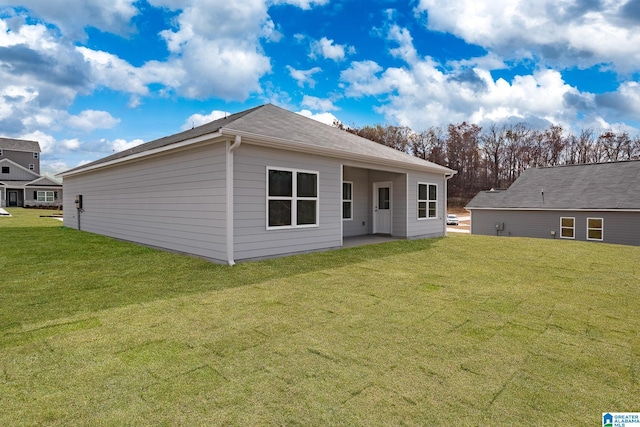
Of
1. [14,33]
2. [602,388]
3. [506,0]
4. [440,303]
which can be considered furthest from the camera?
[14,33]

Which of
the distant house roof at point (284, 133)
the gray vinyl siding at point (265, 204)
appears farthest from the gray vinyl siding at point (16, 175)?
the gray vinyl siding at point (265, 204)

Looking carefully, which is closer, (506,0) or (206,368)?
(206,368)

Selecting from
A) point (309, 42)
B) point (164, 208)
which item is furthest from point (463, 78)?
point (164, 208)

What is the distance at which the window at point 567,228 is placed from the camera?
18.9 m

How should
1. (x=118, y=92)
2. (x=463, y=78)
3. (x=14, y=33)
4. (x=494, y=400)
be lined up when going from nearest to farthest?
(x=494, y=400), (x=14, y=33), (x=118, y=92), (x=463, y=78)

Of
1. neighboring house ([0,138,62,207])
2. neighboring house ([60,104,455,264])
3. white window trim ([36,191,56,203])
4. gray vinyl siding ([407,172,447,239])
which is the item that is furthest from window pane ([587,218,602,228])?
white window trim ([36,191,56,203])

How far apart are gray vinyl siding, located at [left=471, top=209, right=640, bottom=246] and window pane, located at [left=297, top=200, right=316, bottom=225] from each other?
1809 centimetres

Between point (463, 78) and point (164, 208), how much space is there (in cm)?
2517

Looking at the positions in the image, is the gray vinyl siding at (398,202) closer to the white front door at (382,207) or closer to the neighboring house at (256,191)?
the neighboring house at (256,191)

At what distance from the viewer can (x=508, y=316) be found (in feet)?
12.3

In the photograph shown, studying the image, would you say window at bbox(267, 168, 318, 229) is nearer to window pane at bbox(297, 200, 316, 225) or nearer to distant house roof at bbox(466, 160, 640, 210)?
window pane at bbox(297, 200, 316, 225)

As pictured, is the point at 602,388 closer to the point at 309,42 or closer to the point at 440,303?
the point at 440,303

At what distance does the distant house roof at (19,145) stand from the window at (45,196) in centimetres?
1087

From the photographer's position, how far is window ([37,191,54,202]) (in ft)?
117
